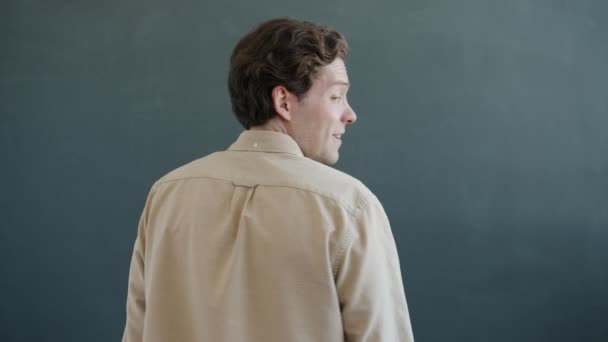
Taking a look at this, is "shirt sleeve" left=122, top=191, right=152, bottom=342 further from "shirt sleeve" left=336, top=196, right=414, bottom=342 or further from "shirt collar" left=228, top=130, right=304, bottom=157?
"shirt sleeve" left=336, top=196, right=414, bottom=342

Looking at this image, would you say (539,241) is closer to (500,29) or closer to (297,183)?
(500,29)

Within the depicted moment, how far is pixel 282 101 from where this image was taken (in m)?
1.12

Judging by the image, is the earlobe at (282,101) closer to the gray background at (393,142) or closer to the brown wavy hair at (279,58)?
the brown wavy hair at (279,58)

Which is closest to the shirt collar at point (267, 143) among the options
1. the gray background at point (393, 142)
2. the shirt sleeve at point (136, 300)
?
the shirt sleeve at point (136, 300)

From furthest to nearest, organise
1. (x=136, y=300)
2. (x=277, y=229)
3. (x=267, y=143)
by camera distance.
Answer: (x=136, y=300)
(x=267, y=143)
(x=277, y=229)

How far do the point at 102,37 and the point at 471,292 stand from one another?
1539 millimetres

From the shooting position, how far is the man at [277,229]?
981 mm

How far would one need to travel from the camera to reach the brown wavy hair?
1094 mm

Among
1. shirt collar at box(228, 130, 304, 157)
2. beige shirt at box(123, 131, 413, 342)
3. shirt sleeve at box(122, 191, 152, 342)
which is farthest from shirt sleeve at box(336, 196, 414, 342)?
shirt sleeve at box(122, 191, 152, 342)

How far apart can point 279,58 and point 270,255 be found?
1.01 ft

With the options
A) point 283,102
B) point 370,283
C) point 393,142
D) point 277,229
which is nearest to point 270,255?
point 277,229

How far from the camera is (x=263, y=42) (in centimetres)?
110

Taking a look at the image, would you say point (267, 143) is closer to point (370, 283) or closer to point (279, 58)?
point (279, 58)

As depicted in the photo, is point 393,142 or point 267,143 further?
point 393,142
